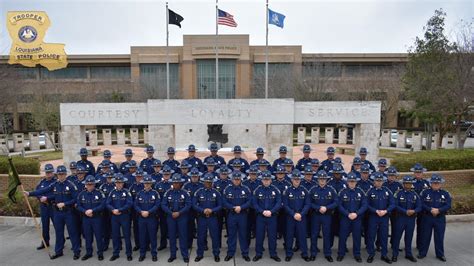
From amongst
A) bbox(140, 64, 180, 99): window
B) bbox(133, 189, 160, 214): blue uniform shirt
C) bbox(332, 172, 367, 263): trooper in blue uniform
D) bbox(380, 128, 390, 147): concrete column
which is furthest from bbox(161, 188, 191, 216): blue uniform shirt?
bbox(140, 64, 180, 99): window

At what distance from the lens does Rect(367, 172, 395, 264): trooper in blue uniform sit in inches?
260

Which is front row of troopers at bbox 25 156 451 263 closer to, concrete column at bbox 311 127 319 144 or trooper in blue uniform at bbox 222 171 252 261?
trooper in blue uniform at bbox 222 171 252 261

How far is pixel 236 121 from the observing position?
49.6 ft

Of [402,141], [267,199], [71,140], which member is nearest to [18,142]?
[71,140]

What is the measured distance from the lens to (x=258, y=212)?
666 cm

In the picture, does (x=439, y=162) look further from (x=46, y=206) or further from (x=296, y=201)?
(x=46, y=206)

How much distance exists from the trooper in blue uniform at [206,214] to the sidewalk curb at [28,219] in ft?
16.7

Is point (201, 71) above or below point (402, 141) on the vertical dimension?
above

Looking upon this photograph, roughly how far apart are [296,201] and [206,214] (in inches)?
73.2

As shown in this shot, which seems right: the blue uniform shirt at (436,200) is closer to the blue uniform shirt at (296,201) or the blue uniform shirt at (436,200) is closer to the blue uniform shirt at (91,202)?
the blue uniform shirt at (296,201)

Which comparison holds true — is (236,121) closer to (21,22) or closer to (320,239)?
(320,239)

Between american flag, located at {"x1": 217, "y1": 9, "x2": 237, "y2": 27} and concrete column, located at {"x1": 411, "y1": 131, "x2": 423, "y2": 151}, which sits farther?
concrete column, located at {"x1": 411, "y1": 131, "x2": 423, "y2": 151}

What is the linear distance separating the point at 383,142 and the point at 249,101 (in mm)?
16334

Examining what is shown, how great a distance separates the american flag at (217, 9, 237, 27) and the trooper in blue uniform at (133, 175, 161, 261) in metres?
11.7
